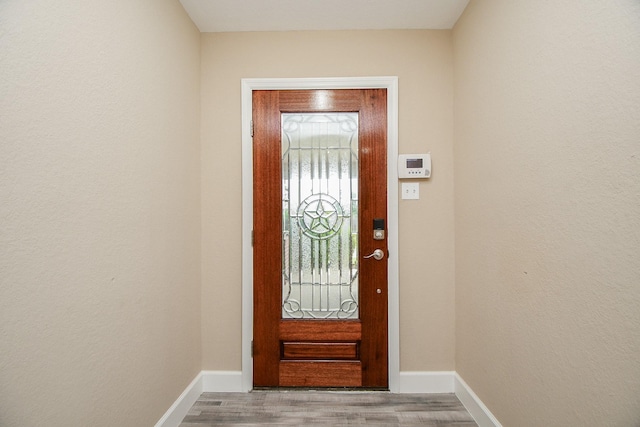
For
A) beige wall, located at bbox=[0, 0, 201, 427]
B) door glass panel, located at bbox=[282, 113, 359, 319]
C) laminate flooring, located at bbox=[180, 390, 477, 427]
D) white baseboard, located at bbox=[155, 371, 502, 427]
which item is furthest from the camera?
door glass panel, located at bbox=[282, 113, 359, 319]

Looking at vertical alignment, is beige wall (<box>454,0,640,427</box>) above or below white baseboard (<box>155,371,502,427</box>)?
above

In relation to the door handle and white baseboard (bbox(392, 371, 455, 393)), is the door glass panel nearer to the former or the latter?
the door handle

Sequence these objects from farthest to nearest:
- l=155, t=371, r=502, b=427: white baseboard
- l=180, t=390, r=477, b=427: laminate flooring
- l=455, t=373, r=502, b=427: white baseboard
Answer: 1. l=155, t=371, r=502, b=427: white baseboard
2. l=180, t=390, r=477, b=427: laminate flooring
3. l=455, t=373, r=502, b=427: white baseboard

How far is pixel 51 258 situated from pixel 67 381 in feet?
1.46

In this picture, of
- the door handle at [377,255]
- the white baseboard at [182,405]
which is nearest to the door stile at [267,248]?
the white baseboard at [182,405]

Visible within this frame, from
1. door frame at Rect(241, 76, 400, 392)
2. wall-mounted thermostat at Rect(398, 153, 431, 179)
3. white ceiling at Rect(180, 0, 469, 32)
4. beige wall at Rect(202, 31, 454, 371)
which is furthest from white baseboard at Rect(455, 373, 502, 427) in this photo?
white ceiling at Rect(180, 0, 469, 32)

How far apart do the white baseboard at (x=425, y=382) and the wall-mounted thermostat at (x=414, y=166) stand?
139 centimetres

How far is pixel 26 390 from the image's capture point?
1.00 m

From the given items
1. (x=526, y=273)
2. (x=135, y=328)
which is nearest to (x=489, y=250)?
(x=526, y=273)

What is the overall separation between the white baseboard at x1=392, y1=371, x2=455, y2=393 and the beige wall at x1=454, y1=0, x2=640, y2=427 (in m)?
0.32

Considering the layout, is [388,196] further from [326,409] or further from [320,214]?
[326,409]

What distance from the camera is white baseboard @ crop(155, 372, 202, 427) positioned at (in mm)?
1816

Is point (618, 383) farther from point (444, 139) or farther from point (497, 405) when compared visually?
point (444, 139)

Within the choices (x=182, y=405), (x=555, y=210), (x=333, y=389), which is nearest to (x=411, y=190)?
(x=555, y=210)
